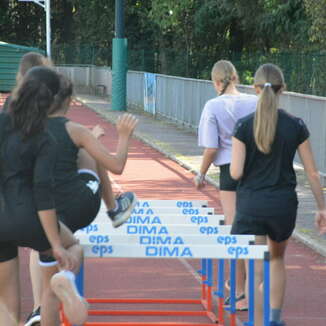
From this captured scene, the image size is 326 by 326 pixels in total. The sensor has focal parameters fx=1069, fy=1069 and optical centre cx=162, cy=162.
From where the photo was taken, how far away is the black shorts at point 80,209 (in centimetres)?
589

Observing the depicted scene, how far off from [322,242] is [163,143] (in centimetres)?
1386

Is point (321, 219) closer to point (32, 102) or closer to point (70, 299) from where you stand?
point (70, 299)

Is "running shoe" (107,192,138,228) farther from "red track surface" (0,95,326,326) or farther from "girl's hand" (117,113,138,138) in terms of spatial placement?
"red track surface" (0,95,326,326)

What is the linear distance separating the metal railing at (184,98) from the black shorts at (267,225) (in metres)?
1.53

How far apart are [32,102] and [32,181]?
1.31 feet

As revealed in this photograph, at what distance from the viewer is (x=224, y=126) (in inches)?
328

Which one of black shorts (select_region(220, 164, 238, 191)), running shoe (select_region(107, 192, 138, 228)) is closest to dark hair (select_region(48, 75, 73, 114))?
running shoe (select_region(107, 192, 138, 228))

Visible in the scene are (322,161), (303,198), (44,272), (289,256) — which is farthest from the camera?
(322,161)

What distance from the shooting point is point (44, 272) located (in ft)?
19.9

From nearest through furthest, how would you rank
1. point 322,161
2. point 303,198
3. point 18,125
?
point 18,125
point 303,198
point 322,161

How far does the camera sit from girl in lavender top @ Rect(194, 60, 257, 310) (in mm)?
8273

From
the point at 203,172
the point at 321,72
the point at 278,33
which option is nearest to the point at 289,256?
the point at 203,172

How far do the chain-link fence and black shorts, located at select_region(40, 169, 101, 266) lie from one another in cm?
1827

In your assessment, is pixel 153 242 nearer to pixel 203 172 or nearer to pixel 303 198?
pixel 203 172
